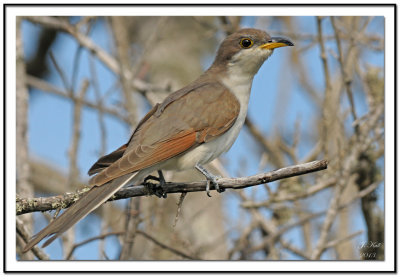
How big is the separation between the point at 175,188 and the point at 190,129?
58cm

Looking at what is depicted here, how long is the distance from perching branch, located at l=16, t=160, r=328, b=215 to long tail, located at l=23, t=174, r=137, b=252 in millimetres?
224

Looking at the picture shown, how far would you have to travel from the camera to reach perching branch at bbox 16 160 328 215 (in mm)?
3807

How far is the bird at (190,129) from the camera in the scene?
4.18 metres

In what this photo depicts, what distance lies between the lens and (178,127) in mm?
4848

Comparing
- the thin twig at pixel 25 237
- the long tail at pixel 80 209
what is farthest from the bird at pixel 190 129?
the thin twig at pixel 25 237

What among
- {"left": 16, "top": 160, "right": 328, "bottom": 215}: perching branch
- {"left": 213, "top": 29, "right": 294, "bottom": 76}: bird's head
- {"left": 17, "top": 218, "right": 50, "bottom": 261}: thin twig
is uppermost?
{"left": 213, "top": 29, "right": 294, "bottom": 76}: bird's head

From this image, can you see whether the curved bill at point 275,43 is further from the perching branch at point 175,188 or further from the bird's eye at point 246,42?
the perching branch at point 175,188

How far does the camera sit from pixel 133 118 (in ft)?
21.0

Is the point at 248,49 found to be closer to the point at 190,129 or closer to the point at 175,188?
the point at 190,129

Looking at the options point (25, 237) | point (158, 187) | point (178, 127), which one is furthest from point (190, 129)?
point (25, 237)

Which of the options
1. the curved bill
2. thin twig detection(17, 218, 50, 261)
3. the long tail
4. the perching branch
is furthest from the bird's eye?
thin twig detection(17, 218, 50, 261)

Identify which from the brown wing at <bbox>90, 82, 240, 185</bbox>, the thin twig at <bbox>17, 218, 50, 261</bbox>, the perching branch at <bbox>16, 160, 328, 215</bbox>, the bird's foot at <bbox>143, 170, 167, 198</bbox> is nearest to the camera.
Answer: the perching branch at <bbox>16, 160, 328, 215</bbox>

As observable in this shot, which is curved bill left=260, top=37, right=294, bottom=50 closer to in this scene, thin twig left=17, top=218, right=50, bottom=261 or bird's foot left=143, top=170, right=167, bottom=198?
Result: bird's foot left=143, top=170, right=167, bottom=198
